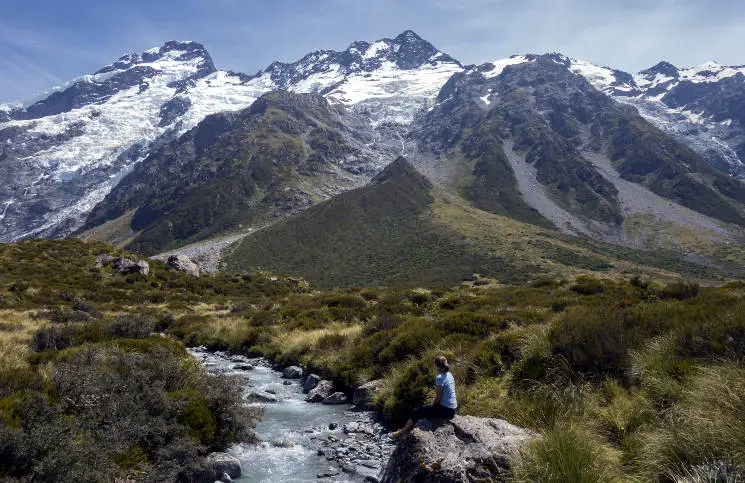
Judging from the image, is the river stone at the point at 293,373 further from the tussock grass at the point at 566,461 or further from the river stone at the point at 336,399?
the tussock grass at the point at 566,461

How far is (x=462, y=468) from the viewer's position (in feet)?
26.3

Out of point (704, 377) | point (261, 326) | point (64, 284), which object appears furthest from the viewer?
point (64, 284)

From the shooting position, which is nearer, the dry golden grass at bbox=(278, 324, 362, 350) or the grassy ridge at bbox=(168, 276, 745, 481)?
the grassy ridge at bbox=(168, 276, 745, 481)

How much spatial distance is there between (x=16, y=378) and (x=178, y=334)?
25682 mm

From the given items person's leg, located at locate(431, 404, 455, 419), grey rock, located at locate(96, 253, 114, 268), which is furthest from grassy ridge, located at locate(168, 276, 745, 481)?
grey rock, located at locate(96, 253, 114, 268)

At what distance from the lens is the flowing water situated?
487 inches

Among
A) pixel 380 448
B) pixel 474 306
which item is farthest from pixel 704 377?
pixel 474 306

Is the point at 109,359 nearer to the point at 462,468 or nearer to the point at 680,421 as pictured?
the point at 462,468

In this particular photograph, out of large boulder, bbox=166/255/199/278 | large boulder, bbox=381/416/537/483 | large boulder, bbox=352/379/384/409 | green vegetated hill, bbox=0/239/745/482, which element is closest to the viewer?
green vegetated hill, bbox=0/239/745/482

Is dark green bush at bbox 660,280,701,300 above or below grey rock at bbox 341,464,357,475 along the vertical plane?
above

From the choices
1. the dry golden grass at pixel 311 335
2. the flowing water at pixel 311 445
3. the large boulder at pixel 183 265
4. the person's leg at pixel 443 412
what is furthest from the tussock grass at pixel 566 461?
the large boulder at pixel 183 265

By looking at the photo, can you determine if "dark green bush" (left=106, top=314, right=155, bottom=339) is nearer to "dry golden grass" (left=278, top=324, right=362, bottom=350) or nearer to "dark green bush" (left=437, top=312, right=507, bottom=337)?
"dry golden grass" (left=278, top=324, right=362, bottom=350)

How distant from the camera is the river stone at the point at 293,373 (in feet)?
78.9

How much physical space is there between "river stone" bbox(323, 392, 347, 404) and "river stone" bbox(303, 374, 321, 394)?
6.32 ft
